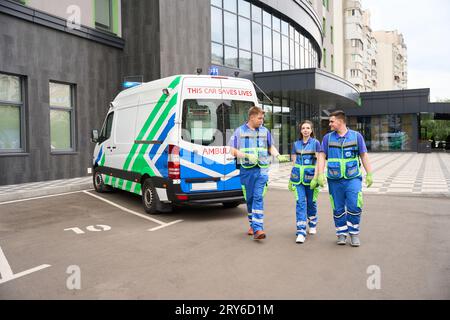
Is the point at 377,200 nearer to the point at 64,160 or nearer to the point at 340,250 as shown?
the point at 340,250

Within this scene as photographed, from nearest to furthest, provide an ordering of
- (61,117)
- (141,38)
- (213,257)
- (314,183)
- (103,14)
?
(213,257) → (314,183) → (61,117) → (141,38) → (103,14)

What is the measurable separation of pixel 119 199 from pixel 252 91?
175 inches

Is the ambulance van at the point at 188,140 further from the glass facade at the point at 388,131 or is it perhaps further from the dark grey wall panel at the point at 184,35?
the glass facade at the point at 388,131

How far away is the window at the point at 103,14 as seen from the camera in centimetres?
1609

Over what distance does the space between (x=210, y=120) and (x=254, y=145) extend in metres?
1.81

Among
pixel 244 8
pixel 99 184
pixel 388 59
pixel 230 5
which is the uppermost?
pixel 388 59

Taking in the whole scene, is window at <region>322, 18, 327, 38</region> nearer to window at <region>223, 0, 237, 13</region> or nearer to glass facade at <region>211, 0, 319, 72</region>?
glass facade at <region>211, 0, 319, 72</region>

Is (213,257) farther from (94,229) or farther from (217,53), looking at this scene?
(217,53)

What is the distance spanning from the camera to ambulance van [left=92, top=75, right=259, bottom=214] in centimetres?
760

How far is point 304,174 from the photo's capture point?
632 cm

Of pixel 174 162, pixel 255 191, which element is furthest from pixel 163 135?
pixel 255 191

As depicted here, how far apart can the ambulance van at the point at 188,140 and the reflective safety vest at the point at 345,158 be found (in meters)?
2.49

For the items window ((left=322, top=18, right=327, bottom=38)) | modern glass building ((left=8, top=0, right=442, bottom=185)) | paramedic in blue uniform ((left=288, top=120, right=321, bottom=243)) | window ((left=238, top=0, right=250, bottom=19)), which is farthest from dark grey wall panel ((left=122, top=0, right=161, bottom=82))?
window ((left=322, top=18, right=327, bottom=38))

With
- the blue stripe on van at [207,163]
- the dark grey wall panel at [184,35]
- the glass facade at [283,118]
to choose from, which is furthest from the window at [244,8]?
the blue stripe on van at [207,163]
